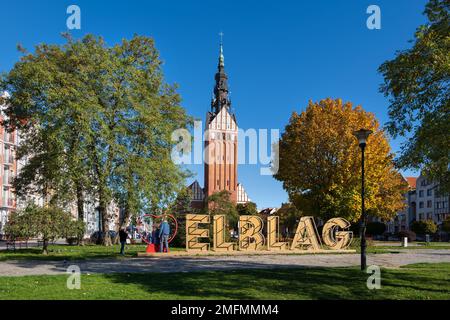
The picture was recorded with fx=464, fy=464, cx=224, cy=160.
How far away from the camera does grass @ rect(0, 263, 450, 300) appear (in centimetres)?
1155

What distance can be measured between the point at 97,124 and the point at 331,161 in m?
20.5

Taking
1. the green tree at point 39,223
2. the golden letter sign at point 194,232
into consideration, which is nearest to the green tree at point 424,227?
the golden letter sign at point 194,232

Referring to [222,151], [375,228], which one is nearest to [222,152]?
[222,151]

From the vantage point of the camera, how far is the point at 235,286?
43.2 feet

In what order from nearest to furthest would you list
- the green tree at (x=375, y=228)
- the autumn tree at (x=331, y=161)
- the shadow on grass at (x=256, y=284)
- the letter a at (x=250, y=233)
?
the shadow on grass at (x=256, y=284) → the letter a at (x=250, y=233) → the autumn tree at (x=331, y=161) → the green tree at (x=375, y=228)

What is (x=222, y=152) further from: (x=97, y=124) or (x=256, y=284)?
(x=256, y=284)

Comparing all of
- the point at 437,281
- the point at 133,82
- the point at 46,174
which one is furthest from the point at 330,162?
the point at 437,281

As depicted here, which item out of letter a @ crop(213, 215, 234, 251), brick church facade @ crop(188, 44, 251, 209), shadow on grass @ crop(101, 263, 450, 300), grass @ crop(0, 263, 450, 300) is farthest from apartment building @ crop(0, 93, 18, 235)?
shadow on grass @ crop(101, 263, 450, 300)

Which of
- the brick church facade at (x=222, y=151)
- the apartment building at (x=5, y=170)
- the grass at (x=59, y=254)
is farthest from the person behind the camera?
the brick church facade at (x=222, y=151)

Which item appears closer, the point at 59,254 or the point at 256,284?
the point at 256,284

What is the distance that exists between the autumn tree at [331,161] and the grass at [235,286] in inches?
892

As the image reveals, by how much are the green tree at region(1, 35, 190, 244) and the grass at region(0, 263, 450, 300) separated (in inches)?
624

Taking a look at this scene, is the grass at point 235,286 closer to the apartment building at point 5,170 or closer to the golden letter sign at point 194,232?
the golden letter sign at point 194,232

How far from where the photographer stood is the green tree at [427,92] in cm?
1359
